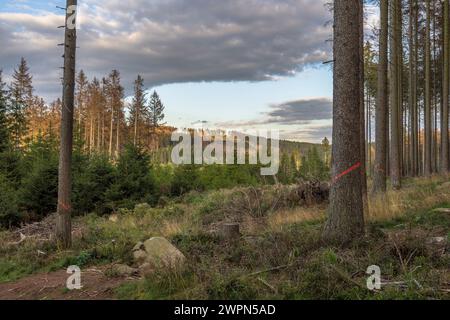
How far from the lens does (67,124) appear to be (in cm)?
1004

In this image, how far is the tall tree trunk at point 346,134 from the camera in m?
7.28

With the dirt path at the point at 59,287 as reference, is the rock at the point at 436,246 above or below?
above

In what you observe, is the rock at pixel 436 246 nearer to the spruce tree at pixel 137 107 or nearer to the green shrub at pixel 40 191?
the green shrub at pixel 40 191

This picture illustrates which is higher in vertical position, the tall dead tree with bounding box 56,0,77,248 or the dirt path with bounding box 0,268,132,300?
the tall dead tree with bounding box 56,0,77,248

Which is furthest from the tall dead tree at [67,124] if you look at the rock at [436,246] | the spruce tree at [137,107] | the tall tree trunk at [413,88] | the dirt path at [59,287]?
the spruce tree at [137,107]

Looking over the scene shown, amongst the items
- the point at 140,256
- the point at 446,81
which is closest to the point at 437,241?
the point at 140,256

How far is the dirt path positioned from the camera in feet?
20.2

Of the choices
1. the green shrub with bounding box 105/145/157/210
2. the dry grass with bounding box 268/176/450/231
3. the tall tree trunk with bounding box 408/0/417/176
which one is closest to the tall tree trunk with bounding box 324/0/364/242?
the dry grass with bounding box 268/176/450/231

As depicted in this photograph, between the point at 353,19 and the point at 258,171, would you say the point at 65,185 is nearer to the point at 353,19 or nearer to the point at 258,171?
the point at 353,19

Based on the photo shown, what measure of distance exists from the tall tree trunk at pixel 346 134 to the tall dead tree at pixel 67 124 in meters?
6.62

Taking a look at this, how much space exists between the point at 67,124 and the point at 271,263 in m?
6.68

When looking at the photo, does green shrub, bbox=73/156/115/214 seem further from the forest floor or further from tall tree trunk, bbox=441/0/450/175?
tall tree trunk, bbox=441/0/450/175

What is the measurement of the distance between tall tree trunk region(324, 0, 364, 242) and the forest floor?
1.53ft

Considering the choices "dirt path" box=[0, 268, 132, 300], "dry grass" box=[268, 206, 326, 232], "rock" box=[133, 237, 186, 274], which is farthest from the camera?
"dry grass" box=[268, 206, 326, 232]
